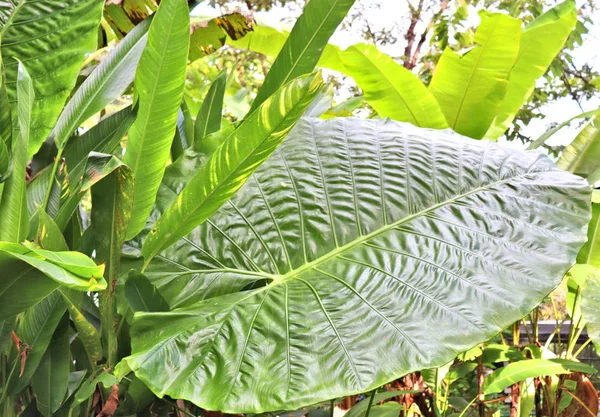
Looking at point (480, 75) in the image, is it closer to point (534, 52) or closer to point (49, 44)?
point (534, 52)

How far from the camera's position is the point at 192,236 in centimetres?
76

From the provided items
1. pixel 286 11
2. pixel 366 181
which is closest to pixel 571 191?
pixel 366 181

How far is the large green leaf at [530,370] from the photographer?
45.1 inches

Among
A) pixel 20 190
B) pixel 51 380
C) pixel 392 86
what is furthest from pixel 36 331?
pixel 392 86

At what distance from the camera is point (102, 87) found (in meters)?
0.71

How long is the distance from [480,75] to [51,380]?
1223mm

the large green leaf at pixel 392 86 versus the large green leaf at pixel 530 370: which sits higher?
the large green leaf at pixel 392 86

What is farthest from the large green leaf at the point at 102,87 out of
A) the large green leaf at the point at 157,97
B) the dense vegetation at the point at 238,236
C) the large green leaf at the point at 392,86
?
the large green leaf at the point at 392,86

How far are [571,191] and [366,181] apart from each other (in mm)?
267

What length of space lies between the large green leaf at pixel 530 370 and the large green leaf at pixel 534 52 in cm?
65

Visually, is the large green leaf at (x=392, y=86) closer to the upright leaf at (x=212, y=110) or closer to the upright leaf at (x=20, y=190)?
the upright leaf at (x=212, y=110)

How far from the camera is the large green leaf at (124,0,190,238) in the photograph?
54 cm

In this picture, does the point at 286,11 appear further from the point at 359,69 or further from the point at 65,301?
the point at 65,301

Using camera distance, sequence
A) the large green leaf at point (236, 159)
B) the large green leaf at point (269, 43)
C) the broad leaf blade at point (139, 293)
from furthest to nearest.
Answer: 1. the large green leaf at point (269, 43)
2. the broad leaf blade at point (139, 293)
3. the large green leaf at point (236, 159)
